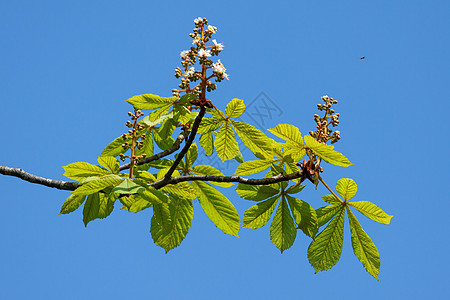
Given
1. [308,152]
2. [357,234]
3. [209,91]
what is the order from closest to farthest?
[209,91] → [308,152] → [357,234]

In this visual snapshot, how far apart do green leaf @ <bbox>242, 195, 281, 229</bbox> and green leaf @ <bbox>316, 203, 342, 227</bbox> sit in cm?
38

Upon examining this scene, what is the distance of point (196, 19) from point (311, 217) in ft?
6.23

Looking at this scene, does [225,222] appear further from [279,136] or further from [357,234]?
[357,234]

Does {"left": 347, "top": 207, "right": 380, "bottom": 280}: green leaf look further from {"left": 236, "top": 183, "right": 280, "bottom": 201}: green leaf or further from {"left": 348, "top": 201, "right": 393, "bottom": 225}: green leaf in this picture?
{"left": 236, "top": 183, "right": 280, "bottom": 201}: green leaf

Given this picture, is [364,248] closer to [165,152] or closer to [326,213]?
[326,213]

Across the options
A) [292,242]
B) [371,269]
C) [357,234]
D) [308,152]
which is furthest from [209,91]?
[371,269]

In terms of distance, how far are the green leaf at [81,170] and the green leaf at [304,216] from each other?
5.34ft

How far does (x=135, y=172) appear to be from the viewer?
12.2 ft

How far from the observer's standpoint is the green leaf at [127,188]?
116 inches

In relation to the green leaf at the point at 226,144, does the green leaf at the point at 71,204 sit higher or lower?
lower

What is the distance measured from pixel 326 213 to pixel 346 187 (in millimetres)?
296

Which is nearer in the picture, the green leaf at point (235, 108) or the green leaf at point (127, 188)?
the green leaf at point (127, 188)

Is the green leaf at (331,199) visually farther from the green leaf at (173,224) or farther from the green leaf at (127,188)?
the green leaf at (127,188)

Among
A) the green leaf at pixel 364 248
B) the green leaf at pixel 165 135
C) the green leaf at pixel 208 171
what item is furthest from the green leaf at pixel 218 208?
the green leaf at pixel 364 248
